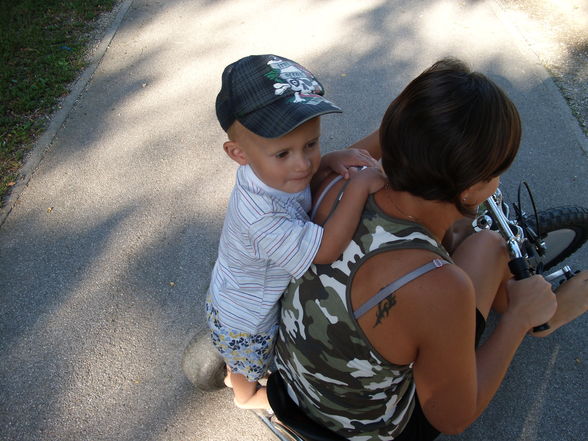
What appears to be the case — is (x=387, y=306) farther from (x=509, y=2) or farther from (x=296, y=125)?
(x=509, y=2)

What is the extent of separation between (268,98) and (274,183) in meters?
0.25

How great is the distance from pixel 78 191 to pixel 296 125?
2.53 meters

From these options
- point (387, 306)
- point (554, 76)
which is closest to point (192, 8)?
point (554, 76)

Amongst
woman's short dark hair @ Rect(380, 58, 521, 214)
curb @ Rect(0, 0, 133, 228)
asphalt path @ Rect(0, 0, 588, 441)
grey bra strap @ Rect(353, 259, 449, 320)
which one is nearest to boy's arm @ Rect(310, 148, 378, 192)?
woman's short dark hair @ Rect(380, 58, 521, 214)

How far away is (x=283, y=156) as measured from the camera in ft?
4.35

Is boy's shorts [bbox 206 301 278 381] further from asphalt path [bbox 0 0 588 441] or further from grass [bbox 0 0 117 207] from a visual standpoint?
grass [bbox 0 0 117 207]

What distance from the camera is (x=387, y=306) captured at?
103cm

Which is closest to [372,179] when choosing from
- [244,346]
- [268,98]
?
[268,98]

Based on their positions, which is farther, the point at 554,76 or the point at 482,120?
the point at 554,76

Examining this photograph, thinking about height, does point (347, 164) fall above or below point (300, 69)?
below

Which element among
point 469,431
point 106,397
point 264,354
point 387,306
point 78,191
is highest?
point 387,306

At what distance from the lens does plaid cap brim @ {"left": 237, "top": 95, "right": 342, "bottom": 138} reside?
1223mm

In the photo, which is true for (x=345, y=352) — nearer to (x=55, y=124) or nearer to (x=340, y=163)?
(x=340, y=163)

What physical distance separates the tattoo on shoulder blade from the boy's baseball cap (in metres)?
0.52
